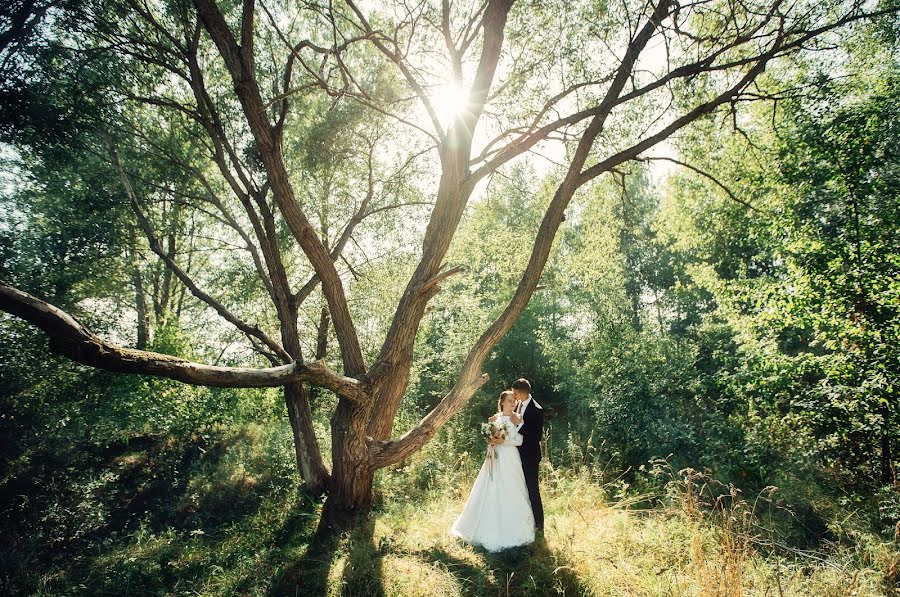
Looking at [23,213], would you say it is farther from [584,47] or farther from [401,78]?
[584,47]

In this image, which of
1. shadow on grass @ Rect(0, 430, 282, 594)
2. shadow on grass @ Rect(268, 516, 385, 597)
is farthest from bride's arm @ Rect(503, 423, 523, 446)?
shadow on grass @ Rect(0, 430, 282, 594)

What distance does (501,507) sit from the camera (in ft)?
17.7

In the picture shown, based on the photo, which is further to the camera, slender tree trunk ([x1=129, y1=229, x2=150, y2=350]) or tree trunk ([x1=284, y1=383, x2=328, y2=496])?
slender tree trunk ([x1=129, y1=229, x2=150, y2=350])

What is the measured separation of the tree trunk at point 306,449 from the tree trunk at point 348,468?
5.19ft

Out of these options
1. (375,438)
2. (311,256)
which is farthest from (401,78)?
(375,438)

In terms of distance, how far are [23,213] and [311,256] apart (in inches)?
374

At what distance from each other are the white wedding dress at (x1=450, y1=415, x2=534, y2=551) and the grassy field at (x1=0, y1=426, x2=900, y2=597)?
8.3 inches

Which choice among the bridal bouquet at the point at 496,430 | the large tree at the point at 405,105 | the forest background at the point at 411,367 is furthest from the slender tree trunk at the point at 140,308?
the bridal bouquet at the point at 496,430

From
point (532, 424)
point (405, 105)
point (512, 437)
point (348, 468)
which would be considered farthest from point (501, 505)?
point (405, 105)

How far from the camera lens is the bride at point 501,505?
5.24 m

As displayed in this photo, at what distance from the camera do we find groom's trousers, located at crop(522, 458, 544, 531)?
17.8 ft

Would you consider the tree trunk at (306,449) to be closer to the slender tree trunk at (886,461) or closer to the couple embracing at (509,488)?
the couple embracing at (509,488)

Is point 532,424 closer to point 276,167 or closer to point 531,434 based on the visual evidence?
point 531,434

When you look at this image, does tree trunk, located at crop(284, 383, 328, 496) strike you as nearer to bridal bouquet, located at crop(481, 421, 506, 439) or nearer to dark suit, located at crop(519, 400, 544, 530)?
bridal bouquet, located at crop(481, 421, 506, 439)
